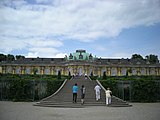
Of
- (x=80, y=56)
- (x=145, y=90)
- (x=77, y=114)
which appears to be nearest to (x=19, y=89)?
(x=77, y=114)

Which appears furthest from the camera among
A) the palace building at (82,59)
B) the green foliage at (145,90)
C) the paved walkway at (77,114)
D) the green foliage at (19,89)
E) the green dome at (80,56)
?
the green dome at (80,56)

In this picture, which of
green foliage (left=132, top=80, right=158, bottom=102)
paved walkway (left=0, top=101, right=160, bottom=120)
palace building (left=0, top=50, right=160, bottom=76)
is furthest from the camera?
palace building (left=0, top=50, right=160, bottom=76)

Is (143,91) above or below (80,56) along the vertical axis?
below

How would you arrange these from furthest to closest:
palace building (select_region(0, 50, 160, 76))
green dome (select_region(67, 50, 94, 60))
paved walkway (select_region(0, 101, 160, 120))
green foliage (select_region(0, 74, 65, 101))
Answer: green dome (select_region(67, 50, 94, 60)), palace building (select_region(0, 50, 160, 76)), green foliage (select_region(0, 74, 65, 101)), paved walkway (select_region(0, 101, 160, 120))

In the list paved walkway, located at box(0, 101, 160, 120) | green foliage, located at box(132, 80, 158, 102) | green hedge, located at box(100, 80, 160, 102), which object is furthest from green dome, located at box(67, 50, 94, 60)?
paved walkway, located at box(0, 101, 160, 120)

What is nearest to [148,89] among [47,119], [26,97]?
[26,97]

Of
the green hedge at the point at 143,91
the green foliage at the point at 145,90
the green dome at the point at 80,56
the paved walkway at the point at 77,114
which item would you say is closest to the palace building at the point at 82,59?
the green dome at the point at 80,56

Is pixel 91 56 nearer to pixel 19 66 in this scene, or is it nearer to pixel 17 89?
pixel 19 66

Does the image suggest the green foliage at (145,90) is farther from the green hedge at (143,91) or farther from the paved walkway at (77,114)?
the paved walkway at (77,114)

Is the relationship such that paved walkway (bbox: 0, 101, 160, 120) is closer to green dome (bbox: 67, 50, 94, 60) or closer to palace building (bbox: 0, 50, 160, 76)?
palace building (bbox: 0, 50, 160, 76)

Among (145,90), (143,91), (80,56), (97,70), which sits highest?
(80,56)

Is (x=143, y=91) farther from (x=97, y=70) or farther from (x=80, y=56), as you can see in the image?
(x=80, y=56)

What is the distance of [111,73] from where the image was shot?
7806 cm

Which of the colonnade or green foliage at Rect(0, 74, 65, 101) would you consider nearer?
green foliage at Rect(0, 74, 65, 101)
